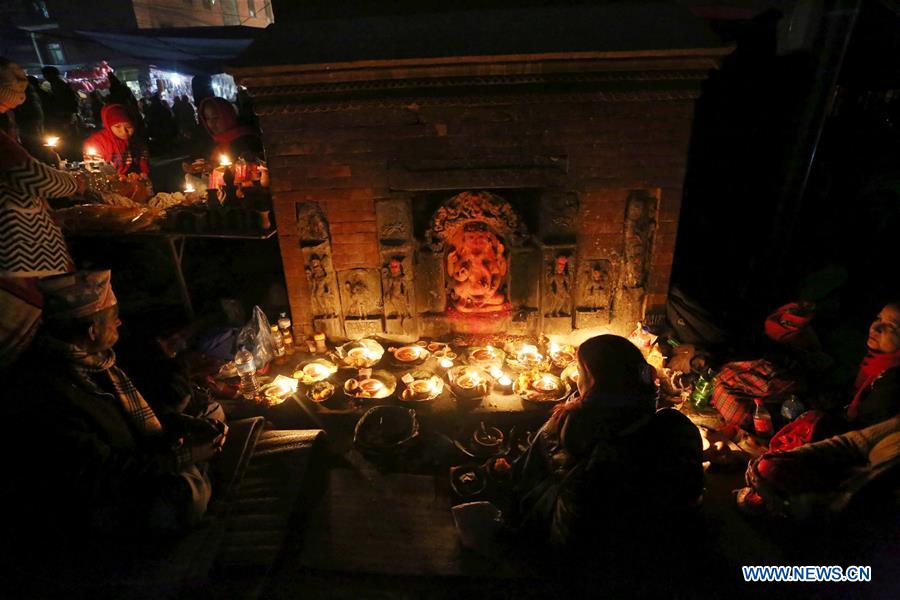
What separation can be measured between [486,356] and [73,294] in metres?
4.42

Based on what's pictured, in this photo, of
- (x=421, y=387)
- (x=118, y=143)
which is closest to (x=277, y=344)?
(x=421, y=387)

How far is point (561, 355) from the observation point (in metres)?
6.30

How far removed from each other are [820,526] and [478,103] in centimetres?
487

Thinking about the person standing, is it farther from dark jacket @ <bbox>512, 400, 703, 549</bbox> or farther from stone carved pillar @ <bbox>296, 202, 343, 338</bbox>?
dark jacket @ <bbox>512, 400, 703, 549</bbox>

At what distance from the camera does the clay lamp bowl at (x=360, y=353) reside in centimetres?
622

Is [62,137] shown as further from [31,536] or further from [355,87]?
[31,536]

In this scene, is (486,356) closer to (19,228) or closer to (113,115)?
(19,228)

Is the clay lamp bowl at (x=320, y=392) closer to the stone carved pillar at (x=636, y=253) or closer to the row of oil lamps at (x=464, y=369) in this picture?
the row of oil lamps at (x=464, y=369)

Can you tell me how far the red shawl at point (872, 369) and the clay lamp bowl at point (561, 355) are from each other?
2789mm

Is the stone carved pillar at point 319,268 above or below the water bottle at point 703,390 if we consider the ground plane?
above

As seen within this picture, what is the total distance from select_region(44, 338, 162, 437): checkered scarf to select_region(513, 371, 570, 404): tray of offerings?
3.66 metres

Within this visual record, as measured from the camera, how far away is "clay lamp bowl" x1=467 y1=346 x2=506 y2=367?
6.20 metres

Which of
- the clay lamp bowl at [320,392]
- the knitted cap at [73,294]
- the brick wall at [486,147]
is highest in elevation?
the brick wall at [486,147]

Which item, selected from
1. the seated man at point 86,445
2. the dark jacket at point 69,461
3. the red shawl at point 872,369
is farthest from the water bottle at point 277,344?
the red shawl at point 872,369
